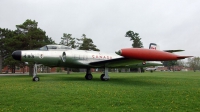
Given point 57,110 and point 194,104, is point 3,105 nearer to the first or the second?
point 57,110

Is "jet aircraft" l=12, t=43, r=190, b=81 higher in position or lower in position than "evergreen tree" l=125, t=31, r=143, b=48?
lower

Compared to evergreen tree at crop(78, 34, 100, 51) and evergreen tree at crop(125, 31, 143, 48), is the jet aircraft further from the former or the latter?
evergreen tree at crop(125, 31, 143, 48)

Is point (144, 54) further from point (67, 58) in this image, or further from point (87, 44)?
point (87, 44)

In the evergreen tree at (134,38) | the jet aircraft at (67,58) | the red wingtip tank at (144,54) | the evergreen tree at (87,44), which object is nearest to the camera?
the red wingtip tank at (144,54)

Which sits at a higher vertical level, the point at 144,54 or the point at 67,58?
the point at 67,58

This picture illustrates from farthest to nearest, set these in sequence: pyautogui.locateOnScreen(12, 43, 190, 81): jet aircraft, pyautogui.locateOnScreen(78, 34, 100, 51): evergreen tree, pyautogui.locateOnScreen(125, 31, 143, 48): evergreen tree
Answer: pyautogui.locateOnScreen(125, 31, 143, 48): evergreen tree
pyautogui.locateOnScreen(78, 34, 100, 51): evergreen tree
pyautogui.locateOnScreen(12, 43, 190, 81): jet aircraft

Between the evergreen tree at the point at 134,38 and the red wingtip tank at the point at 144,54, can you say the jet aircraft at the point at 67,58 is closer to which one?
the red wingtip tank at the point at 144,54

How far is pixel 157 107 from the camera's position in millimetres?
5734

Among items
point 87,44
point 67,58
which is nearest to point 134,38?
point 87,44

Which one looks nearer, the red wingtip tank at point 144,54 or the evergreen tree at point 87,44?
the red wingtip tank at point 144,54

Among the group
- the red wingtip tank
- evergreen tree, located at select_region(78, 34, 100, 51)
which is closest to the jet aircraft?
the red wingtip tank

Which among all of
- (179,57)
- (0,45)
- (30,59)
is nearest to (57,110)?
(179,57)

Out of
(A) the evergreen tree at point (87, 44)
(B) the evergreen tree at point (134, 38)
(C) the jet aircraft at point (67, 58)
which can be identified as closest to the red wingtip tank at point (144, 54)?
(C) the jet aircraft at point (67, 58)

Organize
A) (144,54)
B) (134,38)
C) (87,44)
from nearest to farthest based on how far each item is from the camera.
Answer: (144,54) < (87,44) < (134,38)
